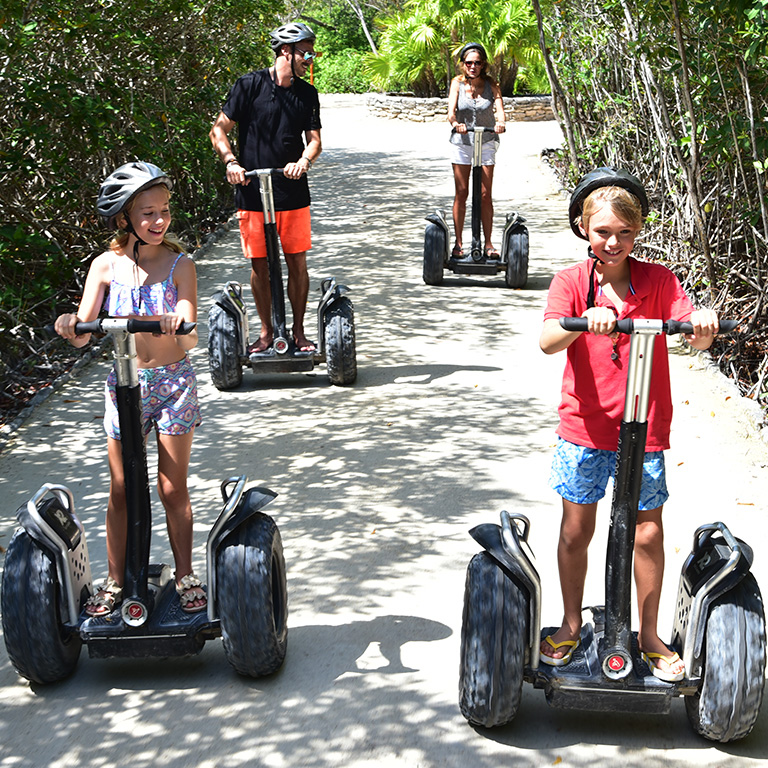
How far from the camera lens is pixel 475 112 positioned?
31.2ft

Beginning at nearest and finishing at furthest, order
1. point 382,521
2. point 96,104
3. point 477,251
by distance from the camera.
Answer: point 382,521 → point 96,104 → point 477,251

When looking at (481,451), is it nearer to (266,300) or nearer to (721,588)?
(266,300)

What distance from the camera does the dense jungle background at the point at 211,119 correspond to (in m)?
6.97

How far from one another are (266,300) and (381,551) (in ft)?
9.23

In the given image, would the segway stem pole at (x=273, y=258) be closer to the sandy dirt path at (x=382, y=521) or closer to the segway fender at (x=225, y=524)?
the sandy dirt path at (x=382, y=521)

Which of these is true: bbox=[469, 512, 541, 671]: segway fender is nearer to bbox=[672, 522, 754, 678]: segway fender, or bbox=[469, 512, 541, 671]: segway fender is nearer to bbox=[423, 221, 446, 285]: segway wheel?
bbox=[672, 522, 754, 678]: segway fender

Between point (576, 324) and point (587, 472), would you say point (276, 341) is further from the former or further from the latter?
point (576, 324)

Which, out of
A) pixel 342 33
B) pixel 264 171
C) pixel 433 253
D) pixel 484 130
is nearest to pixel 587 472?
pixel 264 171

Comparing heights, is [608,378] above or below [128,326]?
below

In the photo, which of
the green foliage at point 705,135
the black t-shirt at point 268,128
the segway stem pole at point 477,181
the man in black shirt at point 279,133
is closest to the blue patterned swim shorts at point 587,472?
the green foliage at point 705,135

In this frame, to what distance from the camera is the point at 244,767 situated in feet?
10.9

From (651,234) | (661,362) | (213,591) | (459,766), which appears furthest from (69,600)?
(651,234)

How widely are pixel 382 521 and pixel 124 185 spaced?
6.86 feet

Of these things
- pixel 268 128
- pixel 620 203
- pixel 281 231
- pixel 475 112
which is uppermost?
pixel 475 112
